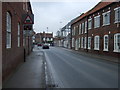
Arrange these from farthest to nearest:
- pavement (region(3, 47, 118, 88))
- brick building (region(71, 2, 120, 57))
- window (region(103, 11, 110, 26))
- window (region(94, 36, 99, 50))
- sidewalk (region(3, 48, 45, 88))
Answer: window (region(94, 36, 99, 50))
window (region(103, 11, 110, 26))
brick building (region(71, 2, 120, 57))
pavement (region(3, 47, 118, 88))
sidewalk (region(3, 48, 45, 88))

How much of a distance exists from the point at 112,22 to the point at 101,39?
12.7 ft

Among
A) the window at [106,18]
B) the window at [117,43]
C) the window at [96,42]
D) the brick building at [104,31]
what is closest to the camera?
the window at [117,43]

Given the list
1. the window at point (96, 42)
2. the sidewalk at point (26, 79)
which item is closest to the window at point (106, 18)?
Answer: the window at point (96, 42)

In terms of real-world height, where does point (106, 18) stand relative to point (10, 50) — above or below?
above

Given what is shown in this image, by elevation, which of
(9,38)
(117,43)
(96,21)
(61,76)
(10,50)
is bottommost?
(61,76)

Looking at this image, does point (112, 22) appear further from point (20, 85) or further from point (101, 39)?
point (20, 85)

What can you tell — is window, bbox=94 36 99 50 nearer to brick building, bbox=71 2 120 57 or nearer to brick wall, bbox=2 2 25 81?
brick building, bbox=71 2 120 57

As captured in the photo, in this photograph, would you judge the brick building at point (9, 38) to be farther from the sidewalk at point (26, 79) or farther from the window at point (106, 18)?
the window at point (106, 18)

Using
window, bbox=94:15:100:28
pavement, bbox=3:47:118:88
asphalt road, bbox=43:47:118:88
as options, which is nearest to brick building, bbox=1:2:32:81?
pavement, bbox=3:47:118:88

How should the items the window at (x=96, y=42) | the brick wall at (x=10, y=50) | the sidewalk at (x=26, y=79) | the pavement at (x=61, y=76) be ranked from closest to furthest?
the sidewalk at (x=26, y=79)
the brick wall at (x=10, y=50)
the pavement at (x=61, y=76)
the window at (x=96, y=42)

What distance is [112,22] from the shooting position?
855 inches

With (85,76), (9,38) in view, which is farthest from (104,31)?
(9,38)

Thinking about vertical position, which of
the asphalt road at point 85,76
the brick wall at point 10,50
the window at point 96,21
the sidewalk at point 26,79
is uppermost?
the window at point 96,21

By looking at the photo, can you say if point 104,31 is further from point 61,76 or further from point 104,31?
point 61,76
